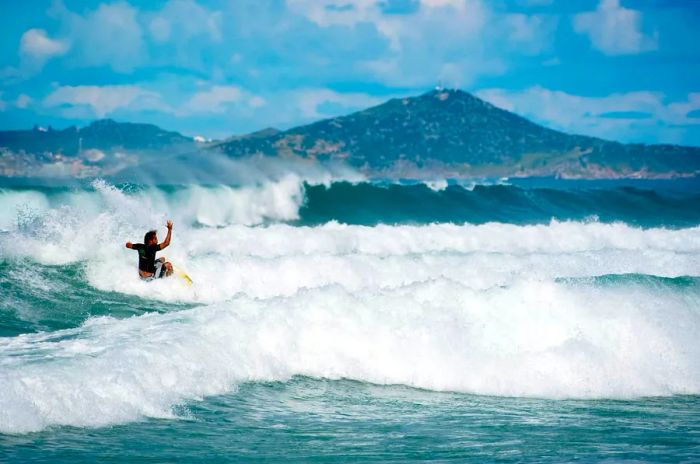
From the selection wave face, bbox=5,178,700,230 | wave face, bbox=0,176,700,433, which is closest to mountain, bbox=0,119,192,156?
wave face, bbox=5,178,700,230

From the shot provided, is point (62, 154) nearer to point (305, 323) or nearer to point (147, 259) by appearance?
point (147, 259)

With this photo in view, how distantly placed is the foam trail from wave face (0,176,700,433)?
26mm

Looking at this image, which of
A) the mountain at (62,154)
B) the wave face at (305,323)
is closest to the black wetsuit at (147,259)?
the wave face at (305,323)

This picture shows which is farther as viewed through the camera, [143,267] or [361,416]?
[143,267]

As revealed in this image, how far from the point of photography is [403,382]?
1191 centimetres

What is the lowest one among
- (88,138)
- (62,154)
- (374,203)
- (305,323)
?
(305,323)

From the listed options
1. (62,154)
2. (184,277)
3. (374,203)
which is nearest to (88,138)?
(62,154)

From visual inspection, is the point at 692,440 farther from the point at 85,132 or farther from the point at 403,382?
the point at 85,132

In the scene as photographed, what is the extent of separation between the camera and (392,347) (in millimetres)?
12516

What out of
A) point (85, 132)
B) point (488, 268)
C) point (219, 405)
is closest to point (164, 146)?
point (85, 132)

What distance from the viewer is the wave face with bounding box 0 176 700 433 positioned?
9977mm

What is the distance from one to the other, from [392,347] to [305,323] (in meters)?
1.36

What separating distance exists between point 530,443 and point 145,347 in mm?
4879

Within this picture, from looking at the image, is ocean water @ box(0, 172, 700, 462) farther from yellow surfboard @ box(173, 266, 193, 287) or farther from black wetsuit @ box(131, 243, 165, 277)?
black wetsuit @ box(131, 243, 165, 277)
